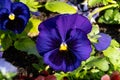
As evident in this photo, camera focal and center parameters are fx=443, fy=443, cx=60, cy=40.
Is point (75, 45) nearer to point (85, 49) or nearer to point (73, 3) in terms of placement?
point (85, 49)

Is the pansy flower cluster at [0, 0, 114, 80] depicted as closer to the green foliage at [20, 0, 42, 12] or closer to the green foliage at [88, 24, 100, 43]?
the green foliage at [88, 24, 100, 43]

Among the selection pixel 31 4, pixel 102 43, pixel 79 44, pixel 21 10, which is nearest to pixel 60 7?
pixel 31 4

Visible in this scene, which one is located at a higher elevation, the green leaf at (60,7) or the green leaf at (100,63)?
the green leaf at (60,7)

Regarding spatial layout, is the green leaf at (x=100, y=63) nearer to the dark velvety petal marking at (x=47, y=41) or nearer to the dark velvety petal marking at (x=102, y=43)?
the dark velvety petal marking at (x=102, y=43)

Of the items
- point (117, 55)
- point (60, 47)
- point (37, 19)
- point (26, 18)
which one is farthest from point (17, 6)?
point (117, 55)

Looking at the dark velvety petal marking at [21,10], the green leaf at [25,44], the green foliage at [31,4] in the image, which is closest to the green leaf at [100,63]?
the green leaf at [25,44]

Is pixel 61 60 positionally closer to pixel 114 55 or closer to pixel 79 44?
pixel 79 44

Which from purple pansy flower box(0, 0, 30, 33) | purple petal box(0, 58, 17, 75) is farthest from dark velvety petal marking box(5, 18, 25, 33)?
purple petal box(0, 58, 17, 75)
